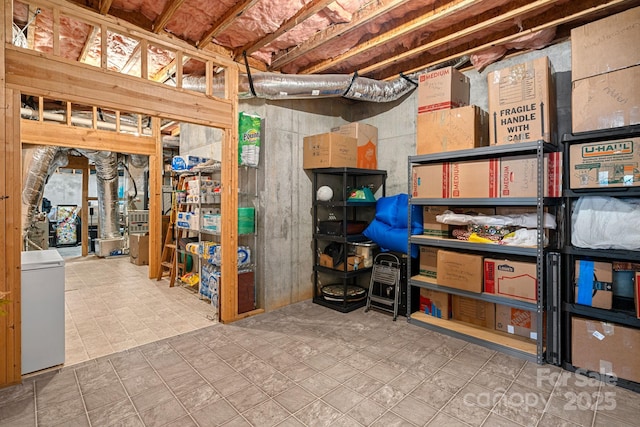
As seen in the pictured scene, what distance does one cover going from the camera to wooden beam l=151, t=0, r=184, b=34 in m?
2.61

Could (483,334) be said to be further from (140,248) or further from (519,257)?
(140,248)

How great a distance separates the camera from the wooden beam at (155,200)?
5461 millimetres

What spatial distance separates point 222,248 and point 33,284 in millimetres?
1548

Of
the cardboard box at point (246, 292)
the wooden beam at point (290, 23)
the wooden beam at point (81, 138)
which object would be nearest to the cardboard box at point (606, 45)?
the wooden beam at point (290, 23)

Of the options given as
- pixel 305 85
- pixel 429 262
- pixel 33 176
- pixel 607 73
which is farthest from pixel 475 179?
pixel 33 176

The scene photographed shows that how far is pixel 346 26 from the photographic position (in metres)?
2.97

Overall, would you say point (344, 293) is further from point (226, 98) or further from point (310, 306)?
point (226, 98)

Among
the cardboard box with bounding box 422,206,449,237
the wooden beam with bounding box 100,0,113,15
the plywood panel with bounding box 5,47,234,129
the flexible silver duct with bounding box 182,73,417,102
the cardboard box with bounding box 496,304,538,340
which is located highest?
the wooden beam with bounding box 100,0,113,15

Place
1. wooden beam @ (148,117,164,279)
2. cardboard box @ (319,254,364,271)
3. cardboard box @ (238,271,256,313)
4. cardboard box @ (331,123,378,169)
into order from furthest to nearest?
wooden beam @ (148,117,164,279) < cardboard box @ (331,123,378,169) < cardboard box @ (319,254,364,271) < cardboard box @ (238,271,256,313)

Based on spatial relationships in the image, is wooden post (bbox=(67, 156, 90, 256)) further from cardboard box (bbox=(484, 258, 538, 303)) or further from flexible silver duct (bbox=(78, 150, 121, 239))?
cardboard box (bbox=(484, 258, 538, 303))

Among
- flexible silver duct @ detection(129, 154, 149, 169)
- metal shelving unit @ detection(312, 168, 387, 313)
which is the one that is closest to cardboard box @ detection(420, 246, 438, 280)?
metal shelving unit @ detection(312, 168, 387, 313)

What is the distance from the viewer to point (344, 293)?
3.81 meters

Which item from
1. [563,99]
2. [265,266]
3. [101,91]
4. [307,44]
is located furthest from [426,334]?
Result: [101,91]

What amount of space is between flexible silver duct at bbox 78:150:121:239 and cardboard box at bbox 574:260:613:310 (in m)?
8.64
